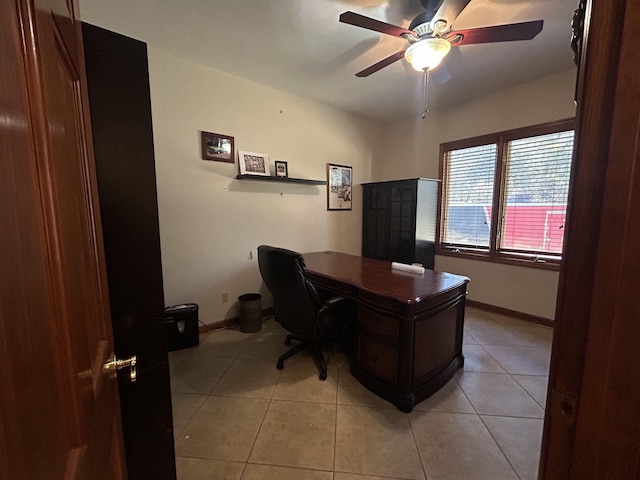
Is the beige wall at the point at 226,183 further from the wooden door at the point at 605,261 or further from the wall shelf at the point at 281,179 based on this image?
the wooden door at the point at 605,261

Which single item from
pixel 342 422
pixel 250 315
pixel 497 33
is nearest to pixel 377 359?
pixel 342 422

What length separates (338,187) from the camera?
3971mm

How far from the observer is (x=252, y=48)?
2.38 m

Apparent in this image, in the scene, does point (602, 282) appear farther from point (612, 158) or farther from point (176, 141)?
point (176, 141)

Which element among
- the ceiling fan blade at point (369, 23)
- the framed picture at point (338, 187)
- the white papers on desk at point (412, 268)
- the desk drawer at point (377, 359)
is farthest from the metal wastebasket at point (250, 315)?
the ceiling fan blade at point (369, 23)

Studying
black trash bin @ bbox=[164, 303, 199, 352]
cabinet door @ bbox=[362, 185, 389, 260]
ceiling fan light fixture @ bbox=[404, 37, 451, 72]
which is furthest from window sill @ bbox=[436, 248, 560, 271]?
black trash bin @ bbox=[164, 303, 199, 352]

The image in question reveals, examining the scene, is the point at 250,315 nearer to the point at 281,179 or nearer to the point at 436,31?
the point at 281,179

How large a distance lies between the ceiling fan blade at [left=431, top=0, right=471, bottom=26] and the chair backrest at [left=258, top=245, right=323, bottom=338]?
182 cm

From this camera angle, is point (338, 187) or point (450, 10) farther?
point (338, 187)

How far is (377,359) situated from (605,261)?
5.71ft

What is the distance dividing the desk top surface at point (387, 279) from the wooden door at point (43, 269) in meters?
1.52

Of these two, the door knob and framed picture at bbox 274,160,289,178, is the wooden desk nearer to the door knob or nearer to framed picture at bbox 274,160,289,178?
the door knob

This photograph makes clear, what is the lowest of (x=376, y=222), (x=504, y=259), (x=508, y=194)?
(x=504, y=259)

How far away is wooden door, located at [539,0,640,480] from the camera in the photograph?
1.17 feet
